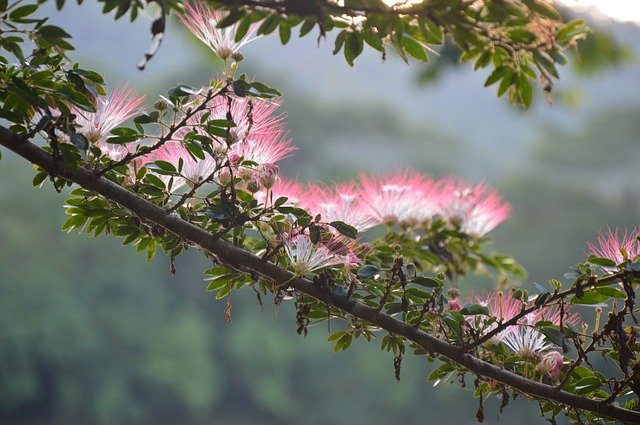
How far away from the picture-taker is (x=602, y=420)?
0.60 m

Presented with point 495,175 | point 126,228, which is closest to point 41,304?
point 495,175

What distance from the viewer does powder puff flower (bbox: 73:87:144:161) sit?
567mm

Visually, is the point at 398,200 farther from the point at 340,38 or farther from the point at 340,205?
the point at 340,38

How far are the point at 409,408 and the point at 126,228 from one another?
3575 mm

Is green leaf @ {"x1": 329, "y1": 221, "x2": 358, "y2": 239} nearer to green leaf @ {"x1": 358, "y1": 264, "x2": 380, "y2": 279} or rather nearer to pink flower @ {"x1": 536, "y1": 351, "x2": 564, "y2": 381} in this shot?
green leaf @ {"x1": 358, "y1": 264, "x2": 380, "y2": 279}

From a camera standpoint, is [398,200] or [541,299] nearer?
[541,299]

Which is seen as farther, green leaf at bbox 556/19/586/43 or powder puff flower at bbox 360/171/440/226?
powder puff flower at bbox 360/171/440/226

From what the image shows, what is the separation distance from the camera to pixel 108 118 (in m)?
0.57

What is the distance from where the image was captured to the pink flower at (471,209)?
0.89 m

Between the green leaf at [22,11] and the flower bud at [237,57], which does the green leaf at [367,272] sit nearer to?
the flower bud at [237,57]

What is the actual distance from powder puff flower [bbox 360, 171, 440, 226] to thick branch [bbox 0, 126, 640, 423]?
23 centimetres

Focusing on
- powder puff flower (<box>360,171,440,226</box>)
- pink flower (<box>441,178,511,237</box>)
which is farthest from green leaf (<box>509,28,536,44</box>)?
pink flower (<box>441,178,511,237</box>)

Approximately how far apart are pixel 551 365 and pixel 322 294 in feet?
0.66

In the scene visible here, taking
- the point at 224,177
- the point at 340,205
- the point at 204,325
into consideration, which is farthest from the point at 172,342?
the point at 224,177
